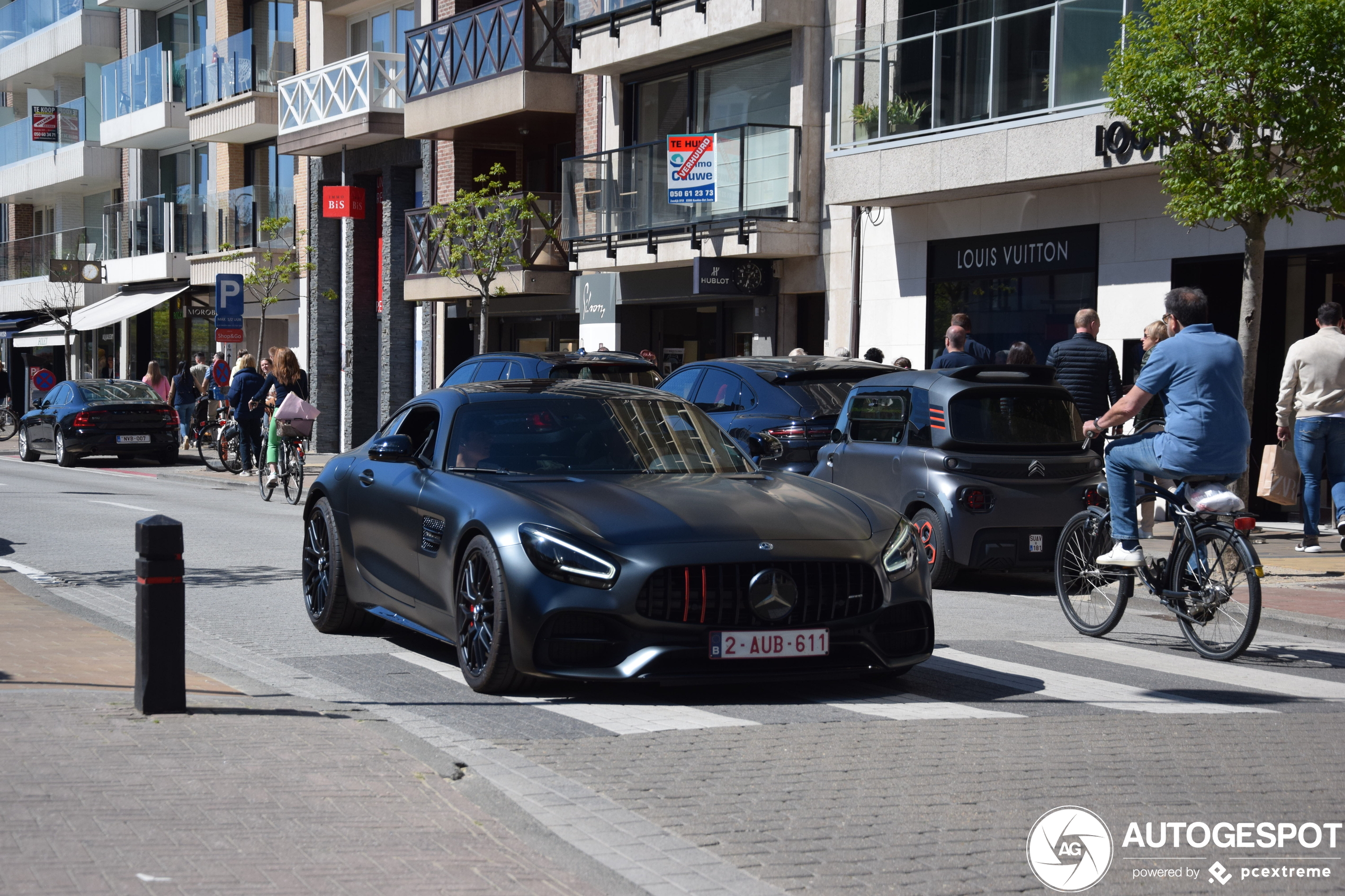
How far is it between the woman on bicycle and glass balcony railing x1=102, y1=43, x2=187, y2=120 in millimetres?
20029

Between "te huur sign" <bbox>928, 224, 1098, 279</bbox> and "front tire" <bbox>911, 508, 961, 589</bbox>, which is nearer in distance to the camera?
"front tire" <bbox>911, 508, 961, 589</bbox>

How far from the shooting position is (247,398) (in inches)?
929

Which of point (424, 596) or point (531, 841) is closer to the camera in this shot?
point (531, 841)

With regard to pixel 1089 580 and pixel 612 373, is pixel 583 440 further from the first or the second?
pixel 612 373

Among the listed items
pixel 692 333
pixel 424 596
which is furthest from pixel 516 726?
pixel 692 333

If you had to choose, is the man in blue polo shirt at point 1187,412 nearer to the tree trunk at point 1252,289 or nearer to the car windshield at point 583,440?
the car windshield at point 583,440

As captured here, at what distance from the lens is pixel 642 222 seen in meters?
24.9

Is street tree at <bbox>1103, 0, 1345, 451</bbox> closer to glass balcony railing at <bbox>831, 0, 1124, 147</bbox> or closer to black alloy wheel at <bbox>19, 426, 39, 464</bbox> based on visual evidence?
glass balcony railing at <bbox>831, 0, 1124, 147</bbox>

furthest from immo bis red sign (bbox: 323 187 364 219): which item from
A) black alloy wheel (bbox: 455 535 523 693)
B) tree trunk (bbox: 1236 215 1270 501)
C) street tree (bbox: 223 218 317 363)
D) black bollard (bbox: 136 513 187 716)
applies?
black bollard (bbox: 136 513 187 716)

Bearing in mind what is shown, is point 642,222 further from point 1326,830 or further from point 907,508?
point 1326,830

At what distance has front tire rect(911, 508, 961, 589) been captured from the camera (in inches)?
460

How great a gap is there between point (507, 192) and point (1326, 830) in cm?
2332

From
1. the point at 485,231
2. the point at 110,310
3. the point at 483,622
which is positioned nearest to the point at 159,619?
the point at 483,622

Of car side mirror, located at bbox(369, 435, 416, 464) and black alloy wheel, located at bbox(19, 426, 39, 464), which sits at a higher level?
car side mirror, located at bbox(369, 435, 416, 464)
